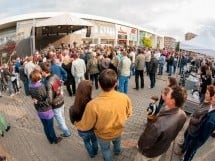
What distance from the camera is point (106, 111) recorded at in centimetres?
364

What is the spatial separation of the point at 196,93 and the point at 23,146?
5.24 meters

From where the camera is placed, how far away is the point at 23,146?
5.71 metres

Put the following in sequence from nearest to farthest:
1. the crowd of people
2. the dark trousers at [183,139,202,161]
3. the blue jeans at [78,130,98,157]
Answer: the crowd of people → the dark trousers at [183,139,202,161] → the blue jeans at [78,130,98,157]

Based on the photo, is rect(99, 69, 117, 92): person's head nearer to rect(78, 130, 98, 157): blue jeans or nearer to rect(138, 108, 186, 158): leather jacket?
rect(138, 108, 186, 158): leather jacket

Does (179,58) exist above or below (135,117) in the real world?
above

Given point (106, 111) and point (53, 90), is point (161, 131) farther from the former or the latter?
point (53, 90)

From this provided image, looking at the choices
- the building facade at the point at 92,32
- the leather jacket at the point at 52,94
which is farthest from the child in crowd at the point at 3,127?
the building facade at the point at 92,32

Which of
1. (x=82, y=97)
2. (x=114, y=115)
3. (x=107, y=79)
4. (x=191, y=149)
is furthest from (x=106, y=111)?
(x=191, y=149)

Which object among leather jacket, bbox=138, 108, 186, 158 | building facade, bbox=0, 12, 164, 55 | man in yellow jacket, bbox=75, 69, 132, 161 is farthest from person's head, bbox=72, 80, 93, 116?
building facade, bbox=0, 12, 164, 55

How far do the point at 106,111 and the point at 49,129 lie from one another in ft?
7.26

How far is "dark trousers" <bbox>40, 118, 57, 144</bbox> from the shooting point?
5.25 metres

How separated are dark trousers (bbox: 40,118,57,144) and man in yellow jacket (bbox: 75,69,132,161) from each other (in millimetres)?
1436

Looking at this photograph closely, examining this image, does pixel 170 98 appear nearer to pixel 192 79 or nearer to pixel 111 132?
pixel 111 132

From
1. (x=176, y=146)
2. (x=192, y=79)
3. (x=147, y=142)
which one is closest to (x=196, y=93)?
(x=192, y=79)
